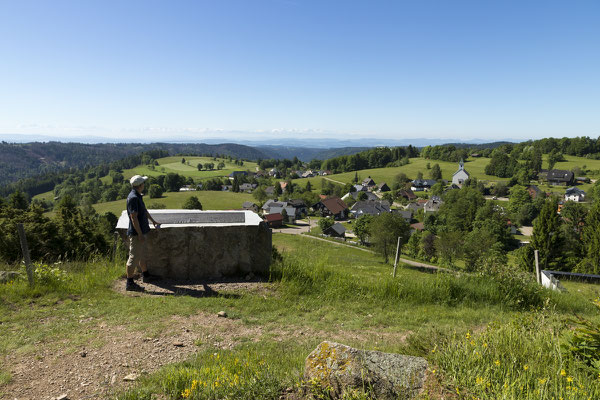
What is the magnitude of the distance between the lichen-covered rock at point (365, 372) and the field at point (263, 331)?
195mm

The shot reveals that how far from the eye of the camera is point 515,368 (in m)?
3.28

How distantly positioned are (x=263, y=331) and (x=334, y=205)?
303 feet

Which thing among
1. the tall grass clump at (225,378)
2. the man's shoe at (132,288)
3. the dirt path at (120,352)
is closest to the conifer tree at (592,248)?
the dirt path at (120,352)

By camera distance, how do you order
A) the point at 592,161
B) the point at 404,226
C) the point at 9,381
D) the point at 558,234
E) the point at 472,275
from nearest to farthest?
the point at 9,381 → the point at 472,275 → the point at 558,234 → the point at 404,226 → the point at 592,161

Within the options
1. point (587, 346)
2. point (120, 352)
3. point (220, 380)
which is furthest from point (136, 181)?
point (587, 346)

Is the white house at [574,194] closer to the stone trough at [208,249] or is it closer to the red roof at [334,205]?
the red roof at [334,205]

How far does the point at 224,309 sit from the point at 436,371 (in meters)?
3.94

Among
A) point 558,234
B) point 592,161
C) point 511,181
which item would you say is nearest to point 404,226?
point 558,234

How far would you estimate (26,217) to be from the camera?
19.9 m

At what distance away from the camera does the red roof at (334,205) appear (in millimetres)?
95250

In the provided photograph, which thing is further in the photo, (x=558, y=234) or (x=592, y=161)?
(x=592, y=161)

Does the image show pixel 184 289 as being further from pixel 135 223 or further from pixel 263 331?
pixel 263 331

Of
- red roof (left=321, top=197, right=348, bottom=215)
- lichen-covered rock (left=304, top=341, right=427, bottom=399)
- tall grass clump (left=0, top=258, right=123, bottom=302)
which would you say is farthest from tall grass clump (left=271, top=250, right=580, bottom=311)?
red roof (left=321, top=197, right=348, bottom=215)

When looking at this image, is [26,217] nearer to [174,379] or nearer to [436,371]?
[174,379]
